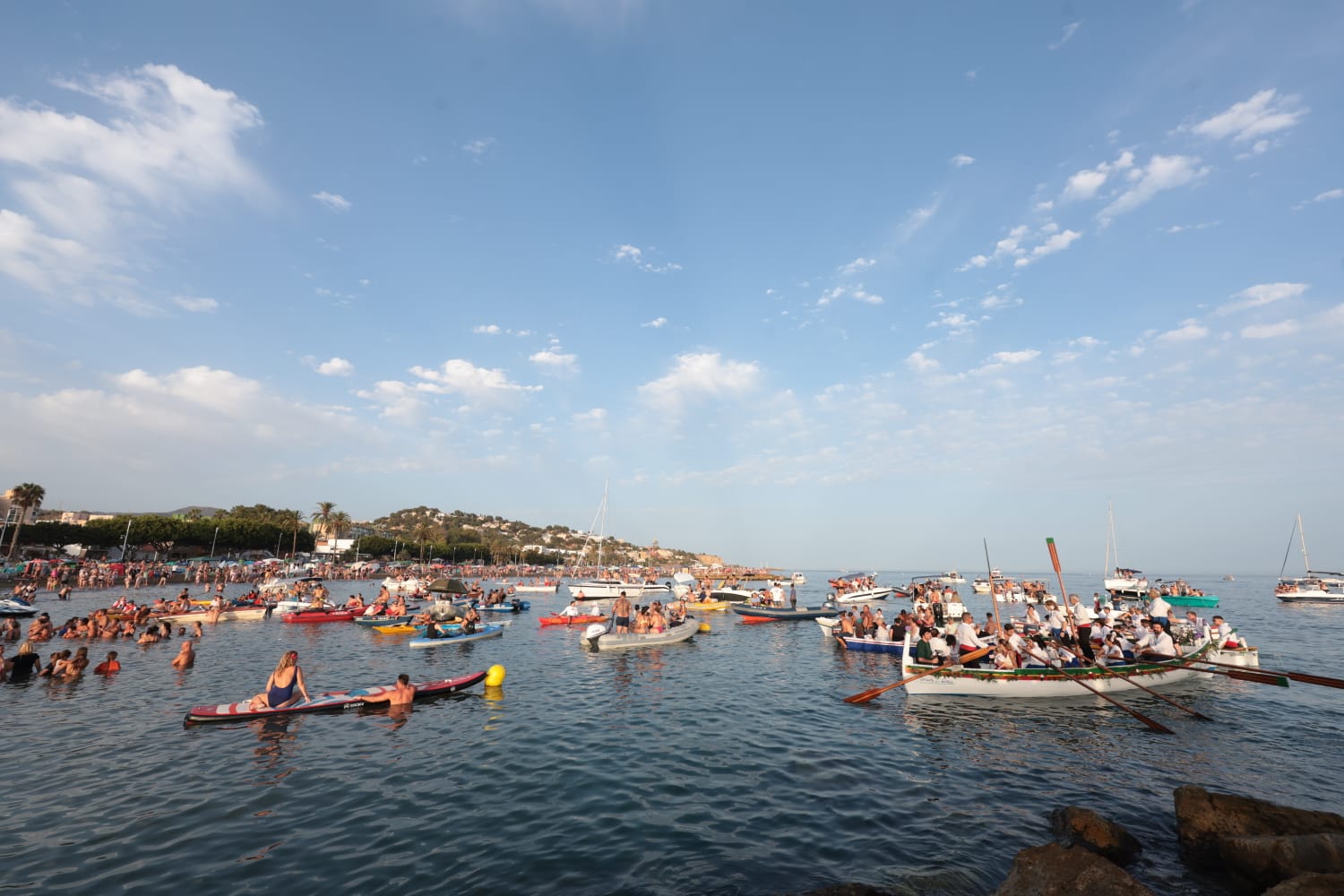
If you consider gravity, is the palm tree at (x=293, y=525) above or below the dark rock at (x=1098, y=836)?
above

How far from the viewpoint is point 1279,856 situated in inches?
348

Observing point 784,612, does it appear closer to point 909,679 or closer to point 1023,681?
point 909,679

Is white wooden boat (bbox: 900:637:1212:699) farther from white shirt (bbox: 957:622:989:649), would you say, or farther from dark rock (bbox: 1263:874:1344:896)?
dark rock (bbox: 1263:874:1344:896)

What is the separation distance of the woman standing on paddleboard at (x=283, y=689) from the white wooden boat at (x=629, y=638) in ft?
49.5

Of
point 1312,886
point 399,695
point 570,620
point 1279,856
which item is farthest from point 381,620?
point 1312,886

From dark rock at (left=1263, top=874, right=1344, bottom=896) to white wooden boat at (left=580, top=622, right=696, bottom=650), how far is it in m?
27.1

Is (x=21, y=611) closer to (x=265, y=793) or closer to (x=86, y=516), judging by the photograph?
(x=265, y=793)

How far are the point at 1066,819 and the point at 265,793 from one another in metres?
15.9

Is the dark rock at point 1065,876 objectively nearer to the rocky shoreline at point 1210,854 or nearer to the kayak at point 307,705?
the rocky shoreline at point 1210,854

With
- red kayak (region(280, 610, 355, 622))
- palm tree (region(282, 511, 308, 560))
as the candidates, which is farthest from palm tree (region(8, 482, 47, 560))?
red kayak (region(280, 610, 355, 622))

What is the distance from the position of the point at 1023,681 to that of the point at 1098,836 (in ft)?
39.7

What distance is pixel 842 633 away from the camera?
33969 millimetres

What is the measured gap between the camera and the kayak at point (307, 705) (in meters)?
16.8

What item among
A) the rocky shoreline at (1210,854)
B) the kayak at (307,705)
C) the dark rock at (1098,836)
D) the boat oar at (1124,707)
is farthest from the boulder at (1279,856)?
the kayak at (307,705)
